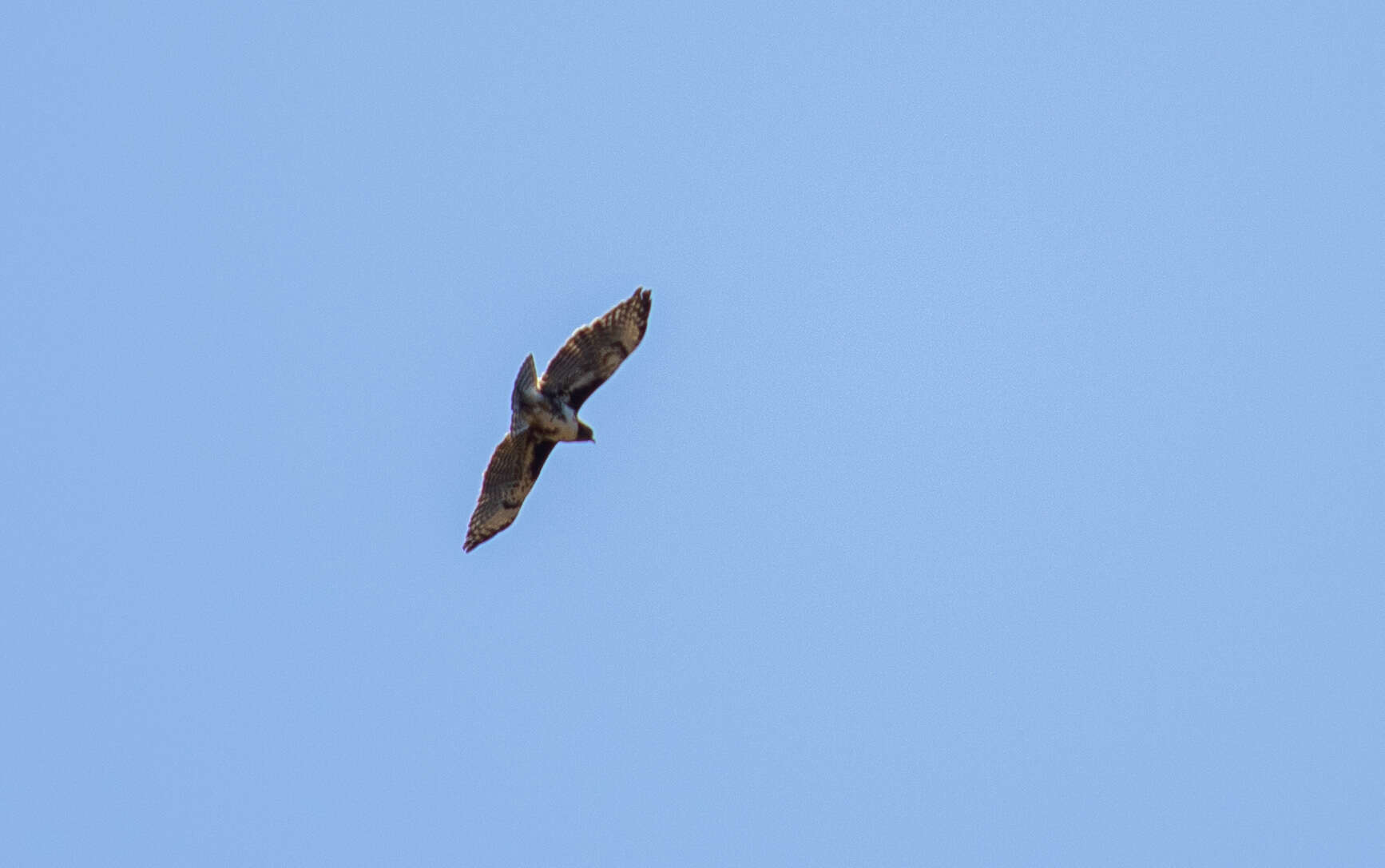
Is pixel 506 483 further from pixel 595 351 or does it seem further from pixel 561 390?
pixel 595 351

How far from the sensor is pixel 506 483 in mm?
20125

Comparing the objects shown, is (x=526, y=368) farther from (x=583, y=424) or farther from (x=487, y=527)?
(x=487, y=527)

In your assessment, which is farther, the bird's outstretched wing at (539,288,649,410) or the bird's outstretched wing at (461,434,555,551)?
the bird's outstretched wing at (461,434,555,551)

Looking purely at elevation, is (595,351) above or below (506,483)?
above

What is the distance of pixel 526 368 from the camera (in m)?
18.5

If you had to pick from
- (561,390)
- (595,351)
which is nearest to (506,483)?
(561,390)

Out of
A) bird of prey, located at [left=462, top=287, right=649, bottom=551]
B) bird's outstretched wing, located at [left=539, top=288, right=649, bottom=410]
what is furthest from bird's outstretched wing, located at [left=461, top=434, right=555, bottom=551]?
bird's outstretched wing, located at [left=539, top=288, right=649, bottom=410]

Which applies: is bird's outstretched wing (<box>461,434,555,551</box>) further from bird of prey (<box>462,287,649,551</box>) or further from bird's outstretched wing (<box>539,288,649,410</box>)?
bird's outstretched wing (<box>539,288,649,410</box>)

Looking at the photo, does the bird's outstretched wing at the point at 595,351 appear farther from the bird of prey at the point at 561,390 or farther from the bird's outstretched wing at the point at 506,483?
the bird's outstretched wing at the point at 506,483

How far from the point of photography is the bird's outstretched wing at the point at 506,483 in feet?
64.7

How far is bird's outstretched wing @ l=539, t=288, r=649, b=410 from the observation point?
18719 mm

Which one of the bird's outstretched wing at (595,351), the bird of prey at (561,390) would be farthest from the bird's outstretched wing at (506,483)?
the bird's outstretched wing at (595,351)

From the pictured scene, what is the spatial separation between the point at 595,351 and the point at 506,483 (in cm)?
205

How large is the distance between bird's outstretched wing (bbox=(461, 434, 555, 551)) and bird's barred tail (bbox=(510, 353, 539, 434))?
0.23 meters
